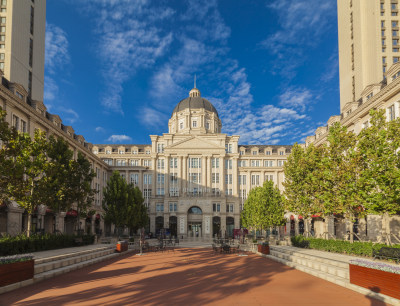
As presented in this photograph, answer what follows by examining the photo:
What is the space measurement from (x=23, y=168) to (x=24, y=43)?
1624 inches

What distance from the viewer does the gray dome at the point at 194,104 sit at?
8225 cm

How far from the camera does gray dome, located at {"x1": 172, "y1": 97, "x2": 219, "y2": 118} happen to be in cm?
8225

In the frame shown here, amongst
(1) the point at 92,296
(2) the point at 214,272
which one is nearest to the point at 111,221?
(2) the point at 214,272

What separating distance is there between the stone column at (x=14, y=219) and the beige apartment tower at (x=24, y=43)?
27.1 m

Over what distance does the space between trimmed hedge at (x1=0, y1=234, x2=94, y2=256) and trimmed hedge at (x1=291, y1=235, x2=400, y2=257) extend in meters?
22.0

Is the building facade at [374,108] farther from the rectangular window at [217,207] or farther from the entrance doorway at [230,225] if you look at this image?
the rectangular window at [217,207]

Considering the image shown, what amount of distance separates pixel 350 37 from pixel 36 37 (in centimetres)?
6209

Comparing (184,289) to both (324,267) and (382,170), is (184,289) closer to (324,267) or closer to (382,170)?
(324,267)

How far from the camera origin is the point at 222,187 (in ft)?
233

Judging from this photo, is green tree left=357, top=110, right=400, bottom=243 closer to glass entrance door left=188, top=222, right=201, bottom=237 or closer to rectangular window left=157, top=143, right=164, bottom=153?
glass entrance door left=188, top=222, right=201, bottom=237

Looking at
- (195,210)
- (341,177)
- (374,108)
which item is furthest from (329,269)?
(195,210)

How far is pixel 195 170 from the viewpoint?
71812 mm

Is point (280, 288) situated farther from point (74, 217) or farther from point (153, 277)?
point (74, 217)

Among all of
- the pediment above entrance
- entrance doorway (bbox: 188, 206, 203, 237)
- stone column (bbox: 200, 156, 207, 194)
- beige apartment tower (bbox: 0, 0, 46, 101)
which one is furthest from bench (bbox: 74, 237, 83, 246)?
the pediment above entrance
